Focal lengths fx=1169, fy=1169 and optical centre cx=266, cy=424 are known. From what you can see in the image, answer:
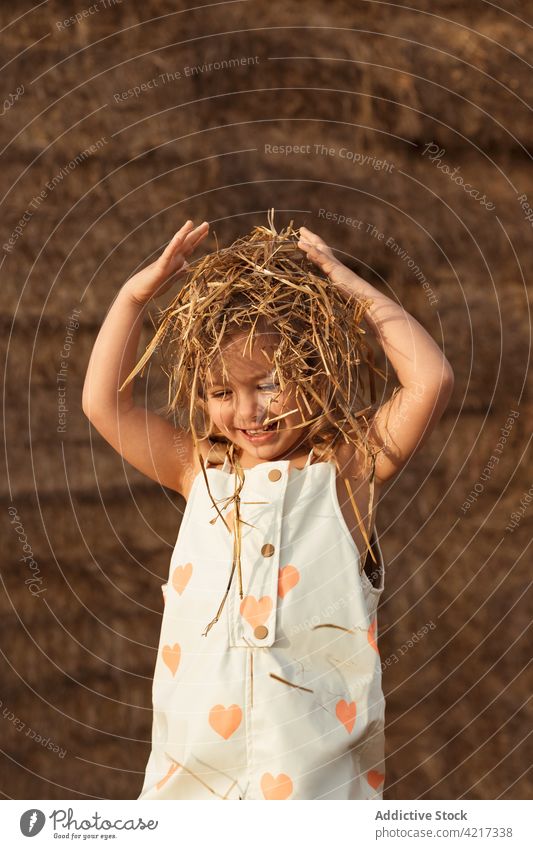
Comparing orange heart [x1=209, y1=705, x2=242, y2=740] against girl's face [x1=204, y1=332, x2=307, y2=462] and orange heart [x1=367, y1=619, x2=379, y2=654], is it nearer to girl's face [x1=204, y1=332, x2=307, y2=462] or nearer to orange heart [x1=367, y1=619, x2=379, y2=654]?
orange heart [x1=367, y1=619, x2=379, y2=654]

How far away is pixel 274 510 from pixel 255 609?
11cm

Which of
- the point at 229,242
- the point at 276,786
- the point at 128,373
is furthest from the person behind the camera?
the point at 229,242

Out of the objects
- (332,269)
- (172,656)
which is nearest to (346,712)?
(172,656)

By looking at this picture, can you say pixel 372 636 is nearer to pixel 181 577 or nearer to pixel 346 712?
pixel 346 712

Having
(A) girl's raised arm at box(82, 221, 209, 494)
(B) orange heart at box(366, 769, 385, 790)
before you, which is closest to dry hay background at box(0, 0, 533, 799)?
(A) girl's raised arm at box(82, 221, 209, 494)

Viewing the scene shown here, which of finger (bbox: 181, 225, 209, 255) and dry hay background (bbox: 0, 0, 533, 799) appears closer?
finger (bbox: 181, 225, 209, 255)

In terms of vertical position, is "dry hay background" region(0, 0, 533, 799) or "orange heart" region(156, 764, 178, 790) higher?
"dry hay background" region(0, 0, 533, 799)

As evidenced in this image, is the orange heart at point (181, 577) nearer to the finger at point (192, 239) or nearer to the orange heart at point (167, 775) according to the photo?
the orange heart at point (167, 775)

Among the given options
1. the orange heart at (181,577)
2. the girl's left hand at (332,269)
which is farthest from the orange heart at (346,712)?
the girl's left hand at (332,269)

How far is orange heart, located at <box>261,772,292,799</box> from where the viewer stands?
1241mm

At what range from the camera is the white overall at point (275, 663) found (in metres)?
1.25

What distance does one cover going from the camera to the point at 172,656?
132 centimetres

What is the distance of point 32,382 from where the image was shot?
191 centimetres
